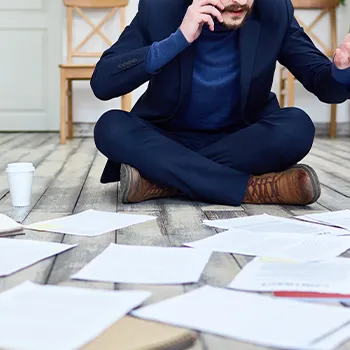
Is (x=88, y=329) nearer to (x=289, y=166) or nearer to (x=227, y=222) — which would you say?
(x=227, y=222)

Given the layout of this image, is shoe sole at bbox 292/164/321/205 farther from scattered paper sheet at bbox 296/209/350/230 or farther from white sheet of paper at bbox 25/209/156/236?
white sheet of paper at bbox 25/209/156/236

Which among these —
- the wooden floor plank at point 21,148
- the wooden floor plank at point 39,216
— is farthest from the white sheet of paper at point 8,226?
the wooden floor plank at point 21,148

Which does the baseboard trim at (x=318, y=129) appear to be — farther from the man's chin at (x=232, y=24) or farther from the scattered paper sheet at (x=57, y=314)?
the scattered paper sheet at (x=57, y=314)

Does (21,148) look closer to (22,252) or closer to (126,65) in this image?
(126,65)

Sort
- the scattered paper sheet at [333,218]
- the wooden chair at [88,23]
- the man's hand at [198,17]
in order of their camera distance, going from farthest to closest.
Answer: the wooden chair at [88,23]
the man's hand at [198,17]
the scattered paper sheet at [333,218]

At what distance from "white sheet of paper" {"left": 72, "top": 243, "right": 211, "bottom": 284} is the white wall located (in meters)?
3.45

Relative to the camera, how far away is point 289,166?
1.82 m

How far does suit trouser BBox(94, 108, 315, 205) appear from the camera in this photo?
5.65 feet

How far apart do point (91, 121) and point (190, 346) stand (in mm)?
3969

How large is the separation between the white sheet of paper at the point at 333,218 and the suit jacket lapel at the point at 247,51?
0.39 meters

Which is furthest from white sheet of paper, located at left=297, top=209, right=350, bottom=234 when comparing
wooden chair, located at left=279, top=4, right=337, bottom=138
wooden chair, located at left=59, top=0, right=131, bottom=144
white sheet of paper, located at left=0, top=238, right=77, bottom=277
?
wooden chair, located at left=279, top=4, right=337, bottom=138

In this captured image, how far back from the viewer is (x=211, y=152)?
1776mm

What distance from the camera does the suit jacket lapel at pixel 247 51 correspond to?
1.74 meters

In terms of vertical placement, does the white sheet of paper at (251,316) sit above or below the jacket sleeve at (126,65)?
below
